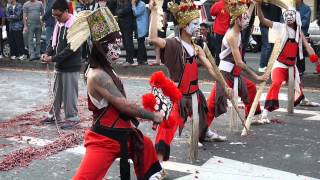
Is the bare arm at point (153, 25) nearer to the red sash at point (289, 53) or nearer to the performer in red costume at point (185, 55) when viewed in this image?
the performer in red costume at point (185, 55)

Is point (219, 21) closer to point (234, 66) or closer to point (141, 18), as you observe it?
point (141, 18)

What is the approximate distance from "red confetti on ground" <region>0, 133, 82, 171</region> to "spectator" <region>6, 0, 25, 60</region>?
10018 mm

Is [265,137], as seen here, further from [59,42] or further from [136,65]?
[136,65]

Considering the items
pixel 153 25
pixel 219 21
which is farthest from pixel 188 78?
pixel 219 21

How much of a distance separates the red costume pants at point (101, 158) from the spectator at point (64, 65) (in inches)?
164

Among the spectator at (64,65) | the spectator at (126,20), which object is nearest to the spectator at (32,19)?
the spectator at (126,20)

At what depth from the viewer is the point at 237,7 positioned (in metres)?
8.00

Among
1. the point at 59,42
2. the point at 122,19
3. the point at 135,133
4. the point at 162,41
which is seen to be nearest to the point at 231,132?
the point at 162,41

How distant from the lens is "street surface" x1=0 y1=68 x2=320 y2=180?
21.7 feet

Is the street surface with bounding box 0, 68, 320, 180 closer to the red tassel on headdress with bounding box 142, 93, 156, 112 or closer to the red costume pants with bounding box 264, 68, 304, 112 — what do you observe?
the red costume pants with bounding box 264, 68, 304, 112

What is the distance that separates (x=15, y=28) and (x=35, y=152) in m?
11.1

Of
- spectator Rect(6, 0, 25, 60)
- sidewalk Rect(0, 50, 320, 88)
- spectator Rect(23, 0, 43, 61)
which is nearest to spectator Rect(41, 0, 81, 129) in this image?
sidewalk Rect(0, 50, 320, 88)

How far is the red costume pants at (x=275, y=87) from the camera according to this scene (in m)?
9.16

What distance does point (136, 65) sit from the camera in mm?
15266
